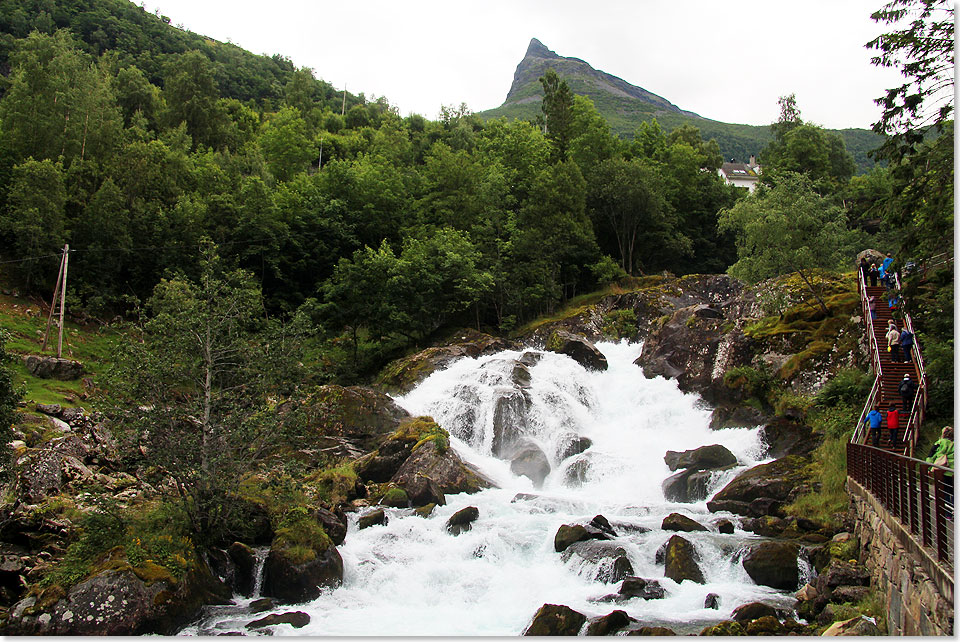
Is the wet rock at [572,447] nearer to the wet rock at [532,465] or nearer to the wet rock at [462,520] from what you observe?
the wet rock at [532,465]

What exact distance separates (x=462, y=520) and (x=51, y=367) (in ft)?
64.1

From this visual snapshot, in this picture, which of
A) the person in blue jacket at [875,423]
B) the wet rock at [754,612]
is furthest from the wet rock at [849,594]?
the person in blue jacket at [875,423]

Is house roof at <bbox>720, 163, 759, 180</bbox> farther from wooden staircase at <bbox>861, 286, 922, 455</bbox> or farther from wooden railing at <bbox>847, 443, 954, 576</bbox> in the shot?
wooden railing at <bbox>847, 443, 954, 576</bbox>

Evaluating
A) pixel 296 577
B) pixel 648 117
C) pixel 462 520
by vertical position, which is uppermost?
pixel 648 117

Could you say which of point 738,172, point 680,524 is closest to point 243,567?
point 680,524

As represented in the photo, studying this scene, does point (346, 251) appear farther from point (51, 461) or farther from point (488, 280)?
point (51, 461)

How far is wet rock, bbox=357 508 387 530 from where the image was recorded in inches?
726

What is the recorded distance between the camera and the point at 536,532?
693 inches

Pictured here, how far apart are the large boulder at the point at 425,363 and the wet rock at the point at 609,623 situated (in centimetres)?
2049

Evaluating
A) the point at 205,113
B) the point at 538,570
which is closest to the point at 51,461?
the point at 538,570

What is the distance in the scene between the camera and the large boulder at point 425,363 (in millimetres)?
32688

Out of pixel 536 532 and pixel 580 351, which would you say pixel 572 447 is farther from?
pixel 580 351

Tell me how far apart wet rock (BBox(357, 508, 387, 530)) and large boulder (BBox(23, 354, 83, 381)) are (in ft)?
53.5

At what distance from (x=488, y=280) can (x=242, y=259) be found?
1585 cm
